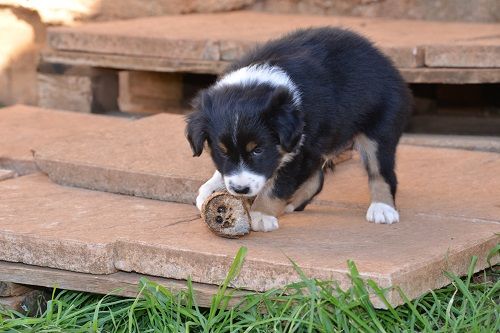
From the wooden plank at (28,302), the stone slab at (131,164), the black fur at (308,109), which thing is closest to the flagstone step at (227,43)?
the stone slab at (131,164)

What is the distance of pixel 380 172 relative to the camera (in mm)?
4922

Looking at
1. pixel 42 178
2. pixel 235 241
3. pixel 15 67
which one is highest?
pixel 235 241

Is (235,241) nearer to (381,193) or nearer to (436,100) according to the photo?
(381,193)

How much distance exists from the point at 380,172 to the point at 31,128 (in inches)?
105

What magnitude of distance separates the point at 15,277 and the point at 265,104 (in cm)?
132

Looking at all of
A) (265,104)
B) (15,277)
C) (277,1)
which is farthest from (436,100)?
(15,277)

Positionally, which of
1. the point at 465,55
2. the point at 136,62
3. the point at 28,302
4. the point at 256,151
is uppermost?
the point at 256,151

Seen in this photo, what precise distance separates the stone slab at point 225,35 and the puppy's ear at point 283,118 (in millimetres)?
2109

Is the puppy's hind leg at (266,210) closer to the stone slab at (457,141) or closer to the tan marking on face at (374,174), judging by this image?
the tan marking on face at (374,174)

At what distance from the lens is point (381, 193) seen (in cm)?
488

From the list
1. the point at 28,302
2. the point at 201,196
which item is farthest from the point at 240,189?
the point at 28,302

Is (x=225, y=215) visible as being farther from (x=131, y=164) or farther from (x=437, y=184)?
(x=437, y=184)

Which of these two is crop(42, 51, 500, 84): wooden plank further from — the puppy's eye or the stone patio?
the puppy's eye

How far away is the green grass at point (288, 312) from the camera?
152 inches
